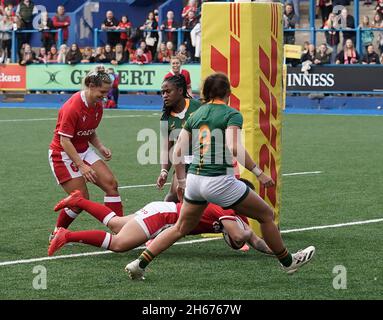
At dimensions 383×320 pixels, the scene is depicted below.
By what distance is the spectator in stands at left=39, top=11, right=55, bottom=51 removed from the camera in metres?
38.0

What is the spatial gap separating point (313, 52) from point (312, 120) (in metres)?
3.64

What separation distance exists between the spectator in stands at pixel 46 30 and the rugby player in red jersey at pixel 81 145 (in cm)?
2791

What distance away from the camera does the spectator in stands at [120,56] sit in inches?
1383

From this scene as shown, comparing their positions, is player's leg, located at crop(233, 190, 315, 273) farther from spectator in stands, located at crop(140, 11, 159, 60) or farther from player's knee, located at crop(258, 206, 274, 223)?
spectator in stands, located at crop(140, 11, 159, 60)

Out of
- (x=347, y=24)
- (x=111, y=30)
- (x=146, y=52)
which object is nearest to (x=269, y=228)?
(x=347, y=24)

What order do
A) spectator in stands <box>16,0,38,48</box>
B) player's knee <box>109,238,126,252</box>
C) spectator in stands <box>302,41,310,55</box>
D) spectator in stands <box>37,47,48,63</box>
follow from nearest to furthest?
player's knee <box>109,238,126,252</box>
spectator in stands <box>302,41,310,55</box>
spectator in stands <box>37,47,48,63</box>
spectator in stands <box>16,0,38,48</box>

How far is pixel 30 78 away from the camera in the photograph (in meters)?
37.3

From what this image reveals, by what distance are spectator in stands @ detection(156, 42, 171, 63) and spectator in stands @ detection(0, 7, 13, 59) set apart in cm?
680

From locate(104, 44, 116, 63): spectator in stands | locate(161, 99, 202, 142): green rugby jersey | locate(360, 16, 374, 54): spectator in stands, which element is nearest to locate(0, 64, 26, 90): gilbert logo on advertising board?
locate(104, 44, 116, 63): spectator in stands

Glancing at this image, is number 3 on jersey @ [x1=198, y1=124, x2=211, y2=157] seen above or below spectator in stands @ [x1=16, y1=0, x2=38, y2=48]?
below

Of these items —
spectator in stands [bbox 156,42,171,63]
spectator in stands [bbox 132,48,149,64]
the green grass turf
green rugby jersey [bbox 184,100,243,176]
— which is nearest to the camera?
the green grass turf

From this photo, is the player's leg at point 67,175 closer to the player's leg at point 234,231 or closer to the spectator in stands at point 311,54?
the player's leg at point 234,231
